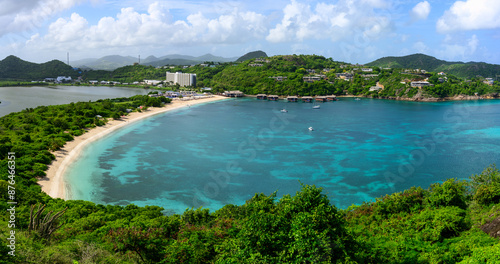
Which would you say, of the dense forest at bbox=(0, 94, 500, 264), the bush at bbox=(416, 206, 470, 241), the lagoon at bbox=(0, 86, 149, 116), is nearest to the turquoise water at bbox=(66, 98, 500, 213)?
the dense forest at bbox=(0, 94, 500, 264)

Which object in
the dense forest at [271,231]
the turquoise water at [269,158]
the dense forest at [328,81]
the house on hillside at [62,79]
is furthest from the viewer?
the house on hillside at [62,79]

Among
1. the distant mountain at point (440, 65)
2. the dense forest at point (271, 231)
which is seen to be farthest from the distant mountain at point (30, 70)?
the distant mountain at point (440, 65)

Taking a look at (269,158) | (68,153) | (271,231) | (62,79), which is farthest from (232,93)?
(271,231)

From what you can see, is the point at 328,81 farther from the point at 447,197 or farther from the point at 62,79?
the point at 62,79

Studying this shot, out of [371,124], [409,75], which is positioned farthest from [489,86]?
[371,124]

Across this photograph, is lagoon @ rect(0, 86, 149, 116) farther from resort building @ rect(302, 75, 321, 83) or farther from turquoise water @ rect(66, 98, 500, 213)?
resort building @ rect(302, 75, 321, 83)

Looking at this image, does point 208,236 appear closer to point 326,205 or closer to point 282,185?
point 326,205

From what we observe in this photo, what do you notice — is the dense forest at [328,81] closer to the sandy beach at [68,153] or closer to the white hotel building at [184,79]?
the white hotel building at [184,79]
